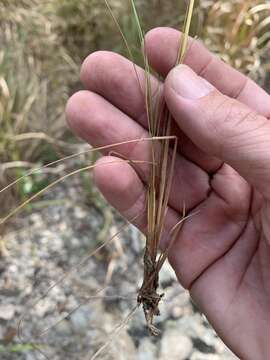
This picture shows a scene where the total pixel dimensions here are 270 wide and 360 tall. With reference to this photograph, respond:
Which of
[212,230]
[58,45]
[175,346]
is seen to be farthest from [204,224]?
[58,45]

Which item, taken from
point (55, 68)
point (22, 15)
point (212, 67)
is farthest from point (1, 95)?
point (212, 67)

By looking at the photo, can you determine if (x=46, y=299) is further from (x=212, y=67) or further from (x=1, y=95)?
Answer: (x=212, y=67)

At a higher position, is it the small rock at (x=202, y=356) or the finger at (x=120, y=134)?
the finger at (x=120, y=134)

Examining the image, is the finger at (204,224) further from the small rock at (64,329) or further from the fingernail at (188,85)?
the small rock at (64,329)

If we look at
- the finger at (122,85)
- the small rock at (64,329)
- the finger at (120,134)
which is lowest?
the small rock at (64,329)

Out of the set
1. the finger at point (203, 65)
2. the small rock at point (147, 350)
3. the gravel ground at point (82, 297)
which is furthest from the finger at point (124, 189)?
the small rock at point (147, 350)

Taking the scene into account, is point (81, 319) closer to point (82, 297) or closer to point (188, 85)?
point (82, 297)

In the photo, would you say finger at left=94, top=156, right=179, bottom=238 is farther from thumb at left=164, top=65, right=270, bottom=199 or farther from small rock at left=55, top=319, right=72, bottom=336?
small rock at left=55, top=319, right=72, bottom=336
